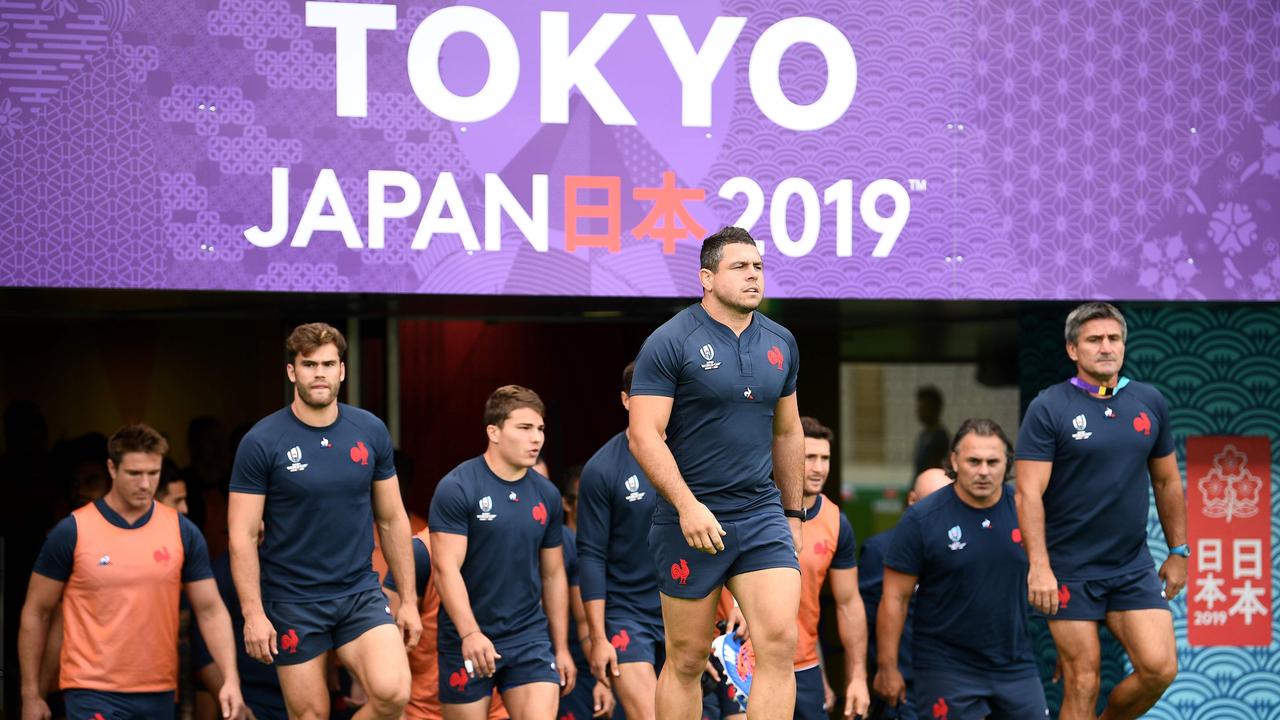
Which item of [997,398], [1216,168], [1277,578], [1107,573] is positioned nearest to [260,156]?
[1107,573]

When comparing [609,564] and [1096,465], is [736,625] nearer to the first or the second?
[609,564]

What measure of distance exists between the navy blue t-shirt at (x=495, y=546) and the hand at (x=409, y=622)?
38cm

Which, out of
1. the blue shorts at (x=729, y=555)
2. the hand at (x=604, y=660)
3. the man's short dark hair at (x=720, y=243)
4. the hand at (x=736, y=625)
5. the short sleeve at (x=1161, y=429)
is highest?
the man's short dark hair at (x=720, y=243)

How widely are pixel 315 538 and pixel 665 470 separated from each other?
6.36 ft

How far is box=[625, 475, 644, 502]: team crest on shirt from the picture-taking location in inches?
283

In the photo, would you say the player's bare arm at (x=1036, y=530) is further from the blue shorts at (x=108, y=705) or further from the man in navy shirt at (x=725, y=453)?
the blue shorts at (x=108, y=705)

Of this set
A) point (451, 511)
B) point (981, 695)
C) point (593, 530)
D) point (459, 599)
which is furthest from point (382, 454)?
point (981, 695)

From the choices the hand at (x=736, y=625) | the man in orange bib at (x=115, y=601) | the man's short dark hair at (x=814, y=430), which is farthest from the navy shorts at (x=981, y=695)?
the man in orange bib at (x=115, y=601)

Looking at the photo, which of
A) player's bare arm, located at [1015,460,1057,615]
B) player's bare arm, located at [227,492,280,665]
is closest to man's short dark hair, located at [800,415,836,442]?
player's bare arm, located at [1015,460,1057,615]

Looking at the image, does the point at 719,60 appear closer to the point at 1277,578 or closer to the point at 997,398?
the point at 1277,578

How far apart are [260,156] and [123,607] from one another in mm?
2176

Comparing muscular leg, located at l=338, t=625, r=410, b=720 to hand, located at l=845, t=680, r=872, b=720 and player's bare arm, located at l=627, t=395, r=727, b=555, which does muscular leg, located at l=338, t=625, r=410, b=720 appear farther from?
hand, located at l=845, t=680, r=872, b=720

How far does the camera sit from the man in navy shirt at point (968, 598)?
24.4 ft

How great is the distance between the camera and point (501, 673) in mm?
7102
